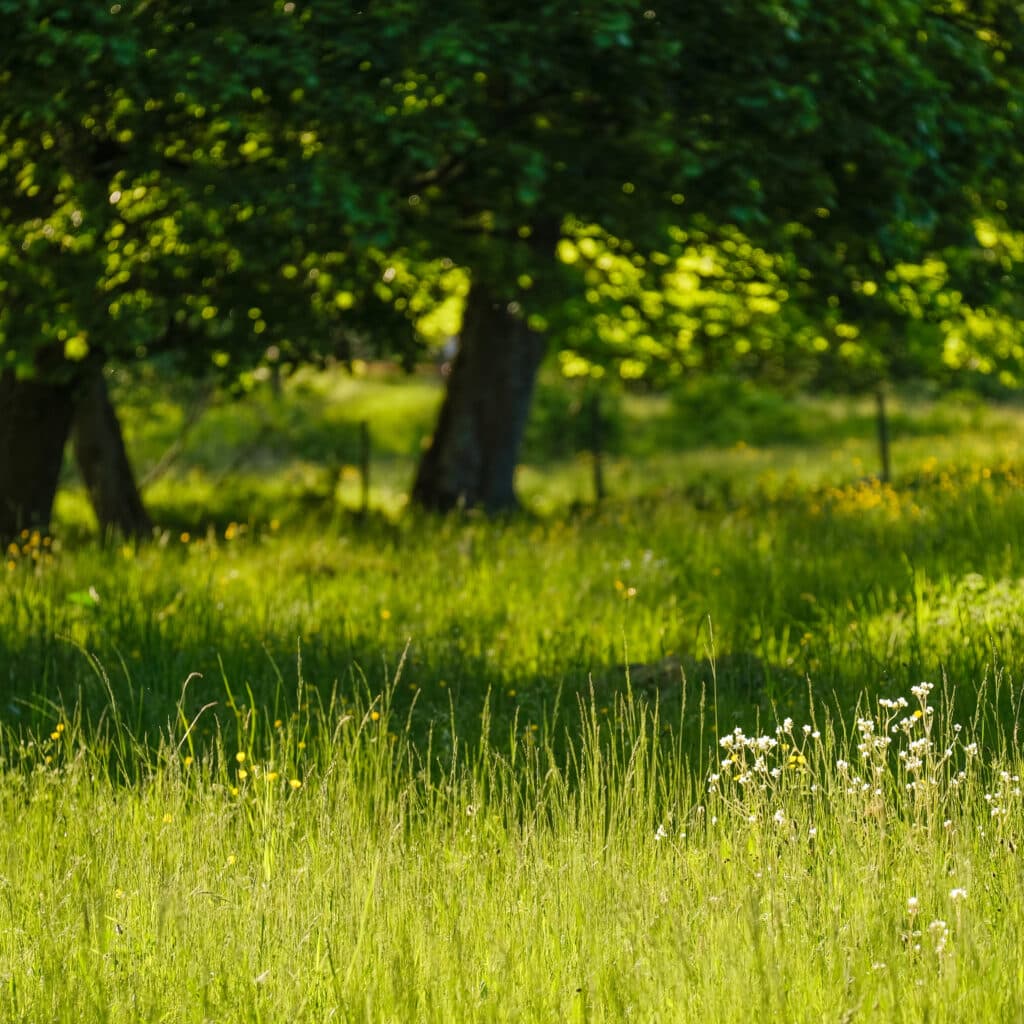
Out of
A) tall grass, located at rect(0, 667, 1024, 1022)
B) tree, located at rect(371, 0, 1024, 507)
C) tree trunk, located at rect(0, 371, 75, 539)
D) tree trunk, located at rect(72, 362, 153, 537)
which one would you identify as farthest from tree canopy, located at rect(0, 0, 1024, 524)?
tall grass, located at rect(0, 667, 1024, 1022)

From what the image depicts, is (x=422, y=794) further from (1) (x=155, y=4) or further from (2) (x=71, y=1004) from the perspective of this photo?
(1) (x=155, y=4)

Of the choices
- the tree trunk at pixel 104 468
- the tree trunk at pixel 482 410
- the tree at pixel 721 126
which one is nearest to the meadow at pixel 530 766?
the tree trunk at pixel 104 468

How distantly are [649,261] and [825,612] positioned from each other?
7.68 m

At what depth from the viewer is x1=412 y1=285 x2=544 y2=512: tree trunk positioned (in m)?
15.6

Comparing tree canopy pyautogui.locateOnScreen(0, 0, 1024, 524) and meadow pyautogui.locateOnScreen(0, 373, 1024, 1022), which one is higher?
tree canopy pyautogui.locateOnScreen(0, 0, 1024, 524)

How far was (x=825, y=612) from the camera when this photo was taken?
814cm

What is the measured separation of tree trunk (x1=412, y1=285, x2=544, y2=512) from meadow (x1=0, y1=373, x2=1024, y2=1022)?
1645 mm

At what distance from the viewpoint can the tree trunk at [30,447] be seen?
42.5 feet

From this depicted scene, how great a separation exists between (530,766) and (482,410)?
9829mm

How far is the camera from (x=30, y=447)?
1295 cm

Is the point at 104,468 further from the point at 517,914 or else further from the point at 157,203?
the point at 517,914

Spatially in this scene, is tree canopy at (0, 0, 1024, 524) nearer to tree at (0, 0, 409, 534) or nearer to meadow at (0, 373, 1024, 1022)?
tree at (0, 0, 409, 534)

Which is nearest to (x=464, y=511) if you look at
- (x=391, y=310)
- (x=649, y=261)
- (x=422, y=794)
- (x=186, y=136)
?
(x=391, y=310)

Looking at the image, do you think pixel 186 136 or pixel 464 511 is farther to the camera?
pixel 464 511
